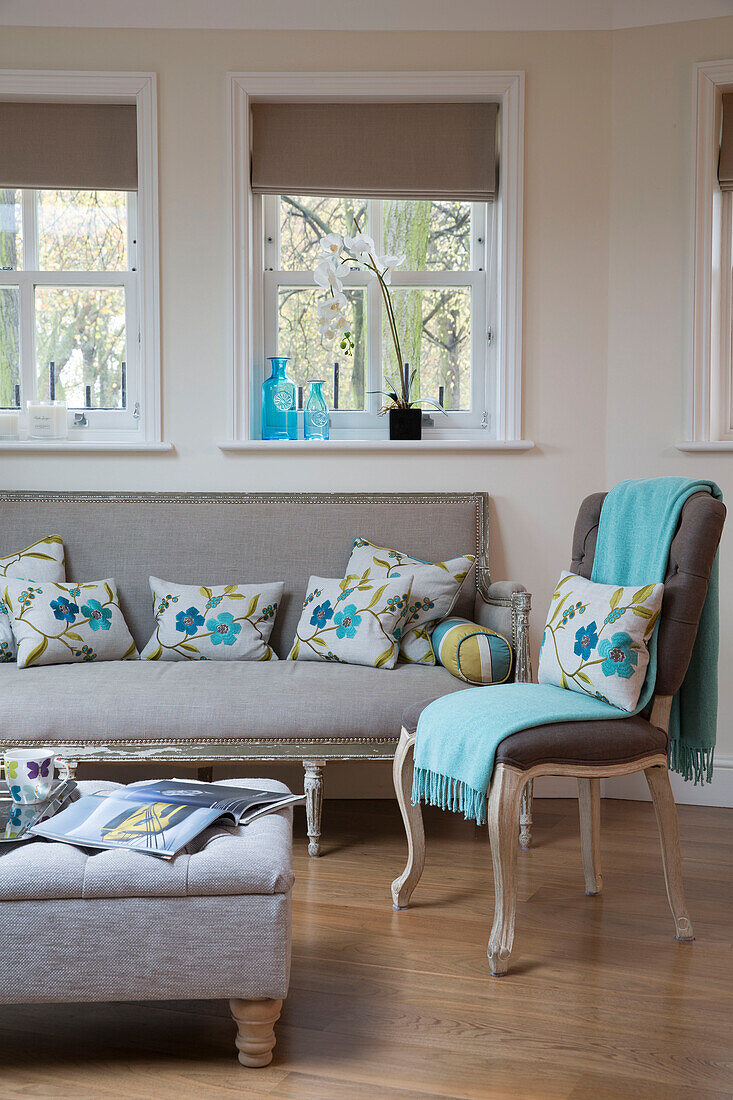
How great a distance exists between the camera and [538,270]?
3.38 meters

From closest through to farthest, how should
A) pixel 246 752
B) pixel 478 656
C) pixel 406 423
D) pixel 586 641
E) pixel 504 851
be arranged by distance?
pixel 504 851 → pixel 586 641 → pixel 246 752 → pixel 478 656 → pixel 406 423

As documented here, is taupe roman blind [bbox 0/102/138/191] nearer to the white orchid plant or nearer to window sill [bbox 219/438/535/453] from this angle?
the white orchid plant

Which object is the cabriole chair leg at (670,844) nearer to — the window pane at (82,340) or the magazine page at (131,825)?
the magazine page at (131,825)

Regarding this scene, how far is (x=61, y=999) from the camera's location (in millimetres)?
1651

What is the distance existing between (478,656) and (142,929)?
4.52ft

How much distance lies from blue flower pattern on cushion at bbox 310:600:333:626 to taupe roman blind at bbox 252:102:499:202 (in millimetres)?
1495

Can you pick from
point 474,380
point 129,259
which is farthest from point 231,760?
point 129,259

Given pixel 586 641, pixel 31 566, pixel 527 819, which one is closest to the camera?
pixel 586 641

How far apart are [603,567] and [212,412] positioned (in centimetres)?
158

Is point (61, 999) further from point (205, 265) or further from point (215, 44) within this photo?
point (215, 44)

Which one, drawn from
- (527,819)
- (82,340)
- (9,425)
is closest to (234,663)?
(527,819)

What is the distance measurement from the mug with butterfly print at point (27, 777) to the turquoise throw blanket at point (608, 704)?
814mm

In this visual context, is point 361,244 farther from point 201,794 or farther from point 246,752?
point 201,794

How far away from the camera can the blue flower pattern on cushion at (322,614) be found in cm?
299
